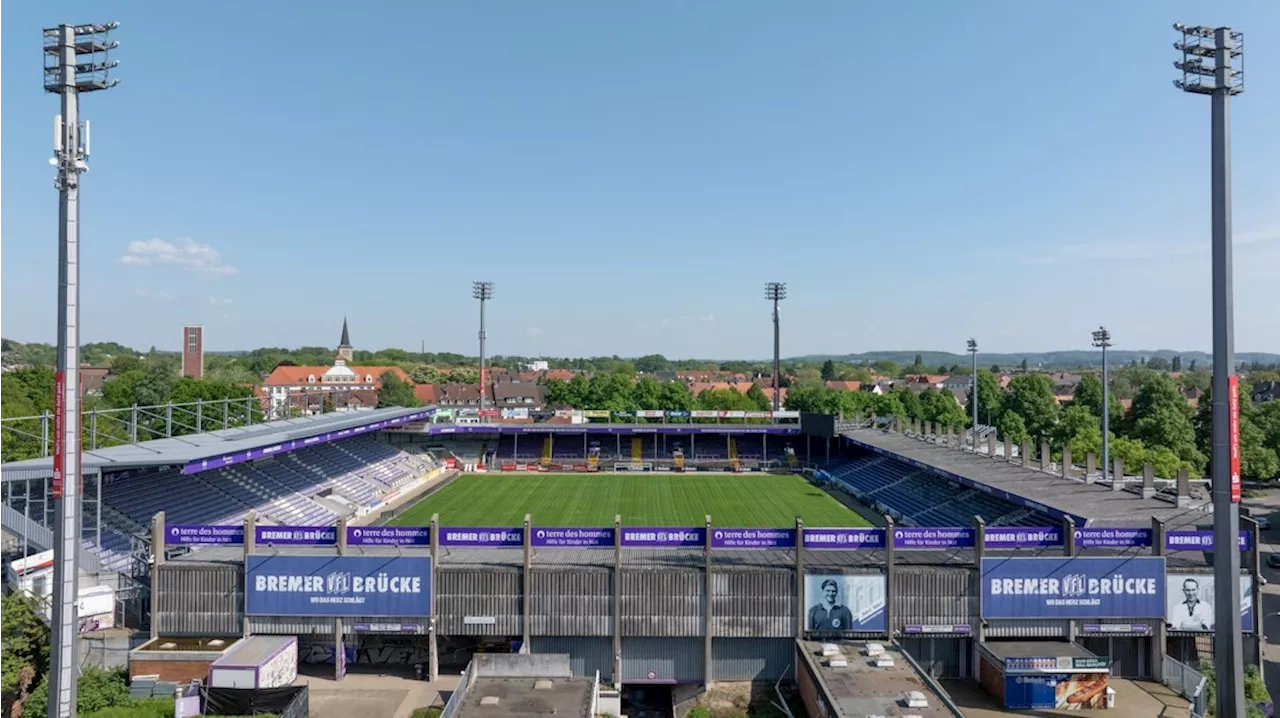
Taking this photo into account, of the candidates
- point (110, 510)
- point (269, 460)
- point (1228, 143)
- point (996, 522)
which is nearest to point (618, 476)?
point (269, 460)

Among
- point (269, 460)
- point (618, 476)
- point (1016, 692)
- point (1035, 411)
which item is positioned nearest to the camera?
point (1016, 692)

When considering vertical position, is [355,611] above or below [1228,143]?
below

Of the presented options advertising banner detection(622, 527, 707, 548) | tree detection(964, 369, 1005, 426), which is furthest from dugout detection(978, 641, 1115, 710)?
tree detection(964, 369, 1005, 426)

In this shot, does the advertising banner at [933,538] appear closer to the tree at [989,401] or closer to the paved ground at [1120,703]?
the paved ground at [1120,703]

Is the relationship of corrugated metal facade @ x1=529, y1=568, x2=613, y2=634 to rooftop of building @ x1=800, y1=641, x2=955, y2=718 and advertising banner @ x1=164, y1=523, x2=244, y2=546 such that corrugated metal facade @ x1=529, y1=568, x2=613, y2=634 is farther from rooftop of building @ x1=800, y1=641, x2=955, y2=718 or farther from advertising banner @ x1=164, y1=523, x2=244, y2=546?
advertising banner @ x1=164, y1=523, x2=244, y2=546

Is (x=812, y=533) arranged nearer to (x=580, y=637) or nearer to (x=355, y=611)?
(x=580, y=637)

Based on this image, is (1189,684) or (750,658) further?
(750,658)

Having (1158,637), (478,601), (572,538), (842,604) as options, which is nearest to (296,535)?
(478,601)

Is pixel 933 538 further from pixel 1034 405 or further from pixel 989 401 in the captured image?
pixel 989 401
